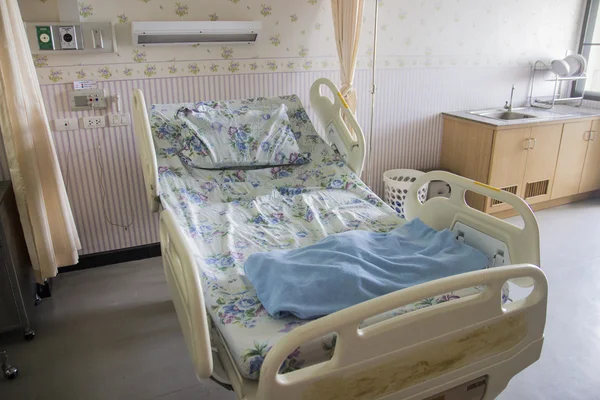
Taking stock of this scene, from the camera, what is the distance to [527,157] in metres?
3.40

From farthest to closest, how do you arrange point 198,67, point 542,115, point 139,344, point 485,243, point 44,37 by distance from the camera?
point 542,115, point 198,67, point 44,37, point 139,344, point 485,243

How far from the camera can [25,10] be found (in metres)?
2.33

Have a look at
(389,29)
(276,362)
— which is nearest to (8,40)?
(276,362)

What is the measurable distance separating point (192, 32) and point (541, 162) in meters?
2.57

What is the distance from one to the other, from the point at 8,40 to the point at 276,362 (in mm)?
1847

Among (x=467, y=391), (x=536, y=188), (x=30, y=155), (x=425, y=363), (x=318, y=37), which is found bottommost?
(x=536, y=188)

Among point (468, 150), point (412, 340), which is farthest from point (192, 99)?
point (412, 340)

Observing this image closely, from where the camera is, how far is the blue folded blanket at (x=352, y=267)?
1302 millimetres

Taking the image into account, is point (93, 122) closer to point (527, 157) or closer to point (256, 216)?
point (256, 216)

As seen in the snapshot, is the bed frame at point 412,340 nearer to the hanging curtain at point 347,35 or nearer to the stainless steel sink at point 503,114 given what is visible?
the hanging curtain at point 347,35

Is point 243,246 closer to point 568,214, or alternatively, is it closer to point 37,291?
point 37,291

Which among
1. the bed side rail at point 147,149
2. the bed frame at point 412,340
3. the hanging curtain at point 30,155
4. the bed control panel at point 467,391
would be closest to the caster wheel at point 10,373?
the hanging curtain at point 30,155

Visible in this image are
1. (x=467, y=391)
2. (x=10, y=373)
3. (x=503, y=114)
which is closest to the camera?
(x=467, y=391)

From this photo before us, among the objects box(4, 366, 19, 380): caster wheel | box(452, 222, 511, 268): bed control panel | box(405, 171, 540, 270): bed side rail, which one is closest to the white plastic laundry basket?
box(405, 171, 540, 270): bed side rail
